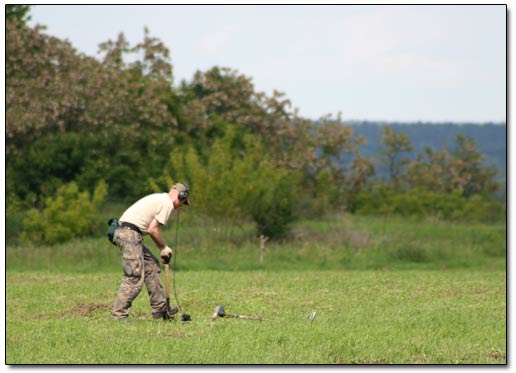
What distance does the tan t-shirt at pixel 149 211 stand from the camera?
574 inches

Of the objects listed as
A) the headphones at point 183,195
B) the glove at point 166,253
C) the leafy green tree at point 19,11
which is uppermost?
the leafy green tree at point 19,11

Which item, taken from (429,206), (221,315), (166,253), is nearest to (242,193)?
(429,206)

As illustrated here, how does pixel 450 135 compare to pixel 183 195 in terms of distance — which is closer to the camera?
pixel 183 195

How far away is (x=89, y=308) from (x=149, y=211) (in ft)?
8.48

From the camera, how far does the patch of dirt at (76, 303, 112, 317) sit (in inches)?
633

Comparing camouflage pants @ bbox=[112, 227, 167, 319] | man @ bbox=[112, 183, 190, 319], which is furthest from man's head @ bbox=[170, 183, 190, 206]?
camouflage pants @ bbox=[112, 227, 167, 319]

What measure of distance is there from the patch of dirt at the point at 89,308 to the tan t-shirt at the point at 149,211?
192 centimetres

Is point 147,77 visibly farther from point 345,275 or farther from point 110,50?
point 345,275

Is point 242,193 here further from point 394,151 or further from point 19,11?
point 394,151

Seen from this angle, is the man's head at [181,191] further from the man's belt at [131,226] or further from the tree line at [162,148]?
the tree line at [162,148]

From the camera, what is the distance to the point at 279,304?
1780cm

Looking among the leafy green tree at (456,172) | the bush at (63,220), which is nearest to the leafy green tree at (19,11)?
the bush at (63,220)

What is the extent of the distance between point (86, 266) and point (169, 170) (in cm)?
1357

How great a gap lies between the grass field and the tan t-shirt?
1.33 metres
